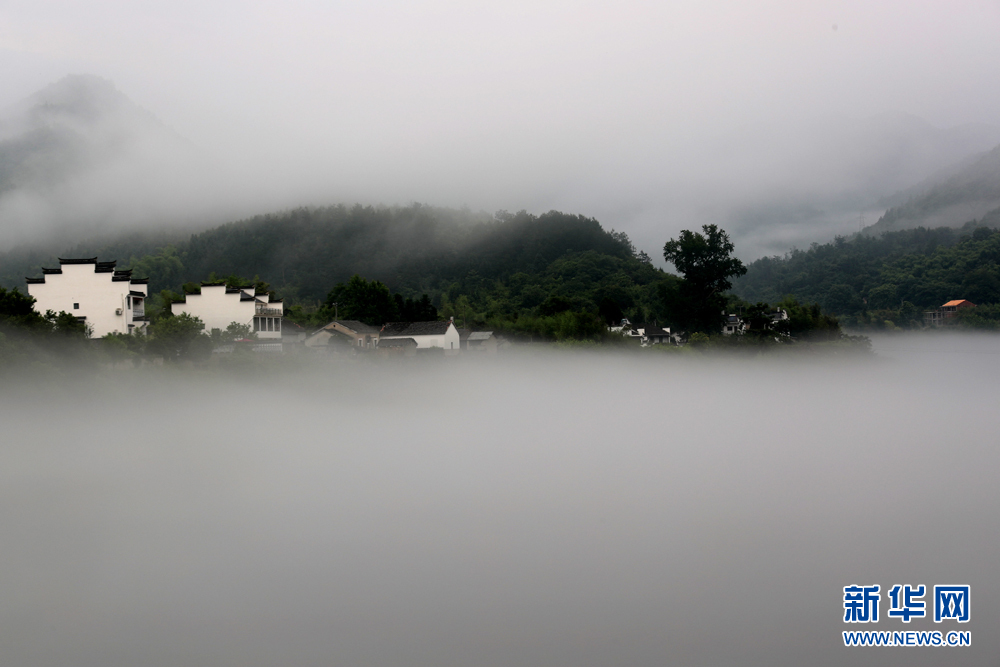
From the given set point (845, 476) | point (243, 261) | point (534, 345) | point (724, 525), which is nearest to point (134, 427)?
point (724, 525)

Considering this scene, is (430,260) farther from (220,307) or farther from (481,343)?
(220,307)

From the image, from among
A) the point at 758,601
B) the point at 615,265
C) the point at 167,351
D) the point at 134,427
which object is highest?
the point at 615,265

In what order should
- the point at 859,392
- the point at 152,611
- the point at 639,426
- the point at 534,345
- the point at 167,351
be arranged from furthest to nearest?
the point at 534,345, the point at 859,392, the point at 639,426, the point at 167,351, the point at 152,611

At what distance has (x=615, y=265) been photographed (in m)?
85.3

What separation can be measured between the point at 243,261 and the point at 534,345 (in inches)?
1794

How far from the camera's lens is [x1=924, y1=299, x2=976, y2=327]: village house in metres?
80.5

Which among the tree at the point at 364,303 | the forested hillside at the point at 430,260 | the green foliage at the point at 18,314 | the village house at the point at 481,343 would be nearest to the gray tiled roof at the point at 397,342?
the tree at the point at 364,303

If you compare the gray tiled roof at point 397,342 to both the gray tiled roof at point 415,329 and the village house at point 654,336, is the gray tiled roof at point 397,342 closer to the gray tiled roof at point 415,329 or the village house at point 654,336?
the gray tiled roof at point 415,329

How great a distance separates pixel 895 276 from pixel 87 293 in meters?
96.0

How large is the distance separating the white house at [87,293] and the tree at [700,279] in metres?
39.6

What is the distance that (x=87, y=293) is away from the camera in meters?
28.7

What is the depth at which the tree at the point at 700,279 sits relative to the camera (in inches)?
2093

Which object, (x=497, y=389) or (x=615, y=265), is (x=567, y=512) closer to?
(x=497, y=389)

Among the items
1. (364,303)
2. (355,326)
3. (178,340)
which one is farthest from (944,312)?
(178,340)
